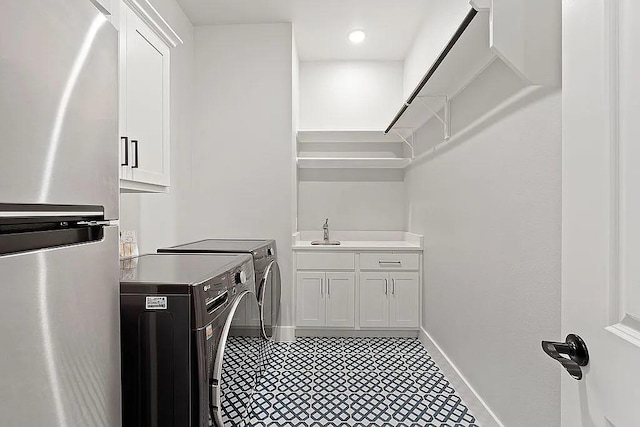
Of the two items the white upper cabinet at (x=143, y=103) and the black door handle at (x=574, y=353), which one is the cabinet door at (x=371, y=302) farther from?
the black door handle at (x=574, y=353)

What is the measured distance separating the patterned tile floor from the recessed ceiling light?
276cm

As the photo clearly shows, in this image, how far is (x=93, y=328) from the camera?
95 cm

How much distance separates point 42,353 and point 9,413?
107mm

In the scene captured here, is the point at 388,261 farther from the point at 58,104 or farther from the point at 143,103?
the point at 58,104

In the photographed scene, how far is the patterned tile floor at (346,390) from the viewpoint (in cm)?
222

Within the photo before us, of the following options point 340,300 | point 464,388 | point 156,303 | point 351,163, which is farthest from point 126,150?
point 351,163

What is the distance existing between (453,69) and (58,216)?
6.69 feet

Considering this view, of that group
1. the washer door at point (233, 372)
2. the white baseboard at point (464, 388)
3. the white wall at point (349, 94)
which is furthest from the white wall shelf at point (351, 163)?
the washer door at point (233, 372)

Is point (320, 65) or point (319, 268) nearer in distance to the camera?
point (319, 268)

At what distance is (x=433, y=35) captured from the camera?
308 centimetres

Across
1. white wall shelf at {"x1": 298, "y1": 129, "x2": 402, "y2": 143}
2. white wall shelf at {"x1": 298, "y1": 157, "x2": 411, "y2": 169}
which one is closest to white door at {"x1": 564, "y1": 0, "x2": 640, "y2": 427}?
white wall shelf at {"x1": 298, "y1": 157, "x2": 411, "y2": 169}

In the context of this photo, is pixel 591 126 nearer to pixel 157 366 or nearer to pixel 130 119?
pixel 157 366

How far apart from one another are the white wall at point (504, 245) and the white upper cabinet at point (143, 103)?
1.65 m

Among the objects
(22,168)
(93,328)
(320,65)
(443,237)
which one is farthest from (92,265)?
(320,65)
